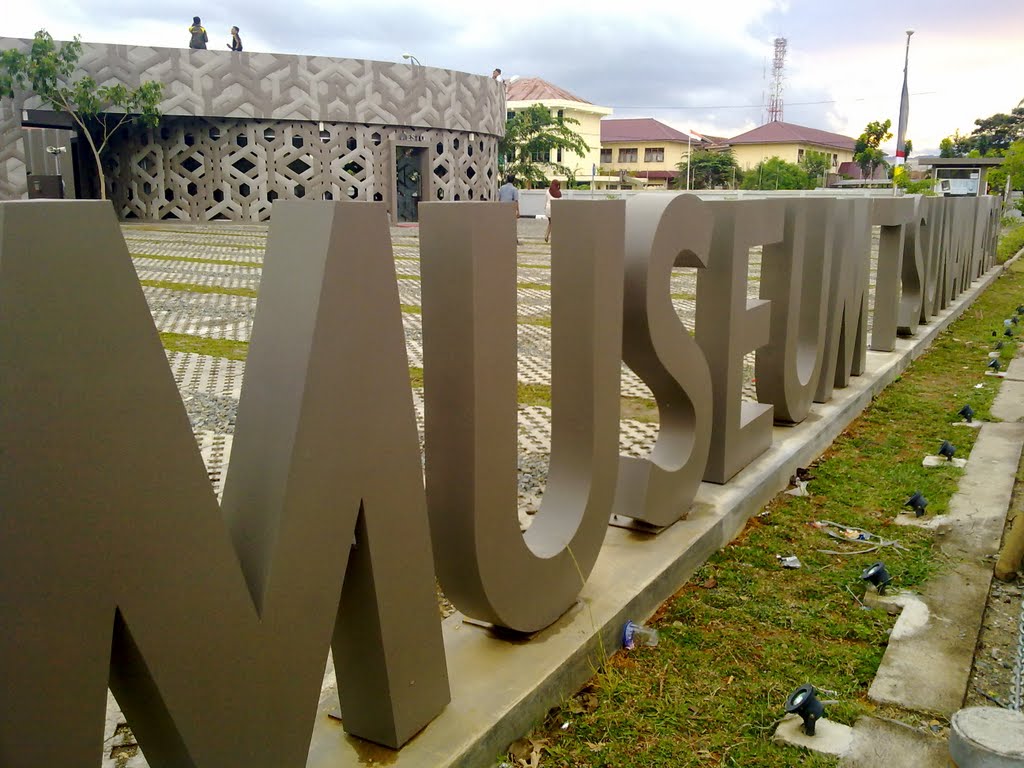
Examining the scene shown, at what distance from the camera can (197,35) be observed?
28.5 meters

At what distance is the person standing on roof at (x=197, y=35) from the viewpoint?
2845cm

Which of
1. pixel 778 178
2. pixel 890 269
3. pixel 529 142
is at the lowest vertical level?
pixel 890 269

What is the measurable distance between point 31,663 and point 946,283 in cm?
1110

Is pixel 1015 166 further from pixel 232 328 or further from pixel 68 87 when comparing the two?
pixel 232 328

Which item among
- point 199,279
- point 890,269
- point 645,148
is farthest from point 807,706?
point 645,148

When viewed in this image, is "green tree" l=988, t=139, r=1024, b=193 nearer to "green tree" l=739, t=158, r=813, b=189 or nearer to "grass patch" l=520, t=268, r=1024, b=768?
"green tree" l=739, t=158, r=813, b=189

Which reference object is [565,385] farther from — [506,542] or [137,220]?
[137,220]

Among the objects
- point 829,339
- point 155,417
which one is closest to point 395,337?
point 155,417

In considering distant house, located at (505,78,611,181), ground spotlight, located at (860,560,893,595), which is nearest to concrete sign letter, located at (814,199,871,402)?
ground spotlight, located at (860,560,893,595)

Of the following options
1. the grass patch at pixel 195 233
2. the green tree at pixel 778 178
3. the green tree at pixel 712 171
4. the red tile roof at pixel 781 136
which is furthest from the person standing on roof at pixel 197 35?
the red tile roof at pixel 781 136

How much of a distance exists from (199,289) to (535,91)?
72.2 meters

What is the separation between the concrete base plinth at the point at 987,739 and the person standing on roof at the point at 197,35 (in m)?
30.8

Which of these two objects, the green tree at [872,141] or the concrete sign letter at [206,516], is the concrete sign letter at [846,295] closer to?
the concrete sign letter at [206,516]

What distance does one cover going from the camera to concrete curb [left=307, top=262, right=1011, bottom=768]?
237cm
